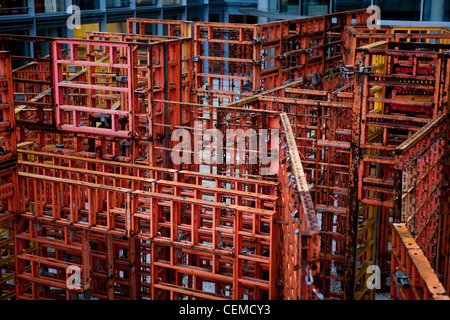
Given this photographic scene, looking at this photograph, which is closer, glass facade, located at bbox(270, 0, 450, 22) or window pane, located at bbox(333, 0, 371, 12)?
glass facade, located at bbox(270, 0, 450, 22)

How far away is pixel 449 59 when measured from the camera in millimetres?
9898

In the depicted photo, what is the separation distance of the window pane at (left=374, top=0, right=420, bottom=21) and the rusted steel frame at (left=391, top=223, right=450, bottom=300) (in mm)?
19579

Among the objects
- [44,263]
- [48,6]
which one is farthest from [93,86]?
[48,6]

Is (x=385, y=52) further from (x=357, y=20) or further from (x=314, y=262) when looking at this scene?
(x=357, y=20)

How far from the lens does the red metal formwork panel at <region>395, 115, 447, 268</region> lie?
341 inches

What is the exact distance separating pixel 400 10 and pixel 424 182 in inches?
692

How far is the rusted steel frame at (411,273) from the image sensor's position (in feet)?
19.6

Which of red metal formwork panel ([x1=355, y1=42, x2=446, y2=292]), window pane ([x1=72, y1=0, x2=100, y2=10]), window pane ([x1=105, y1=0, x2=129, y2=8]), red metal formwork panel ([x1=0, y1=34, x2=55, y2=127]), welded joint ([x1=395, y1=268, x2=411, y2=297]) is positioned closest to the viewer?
welded joint ([x1=395, y1=268, x2=411, y2=297])

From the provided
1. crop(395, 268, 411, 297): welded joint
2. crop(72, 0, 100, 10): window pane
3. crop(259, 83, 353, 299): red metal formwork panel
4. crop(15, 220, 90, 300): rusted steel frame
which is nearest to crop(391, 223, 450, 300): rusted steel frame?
crop(395, 268, 411, 297): welded joint

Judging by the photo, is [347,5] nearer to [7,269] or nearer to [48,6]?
[48,6]

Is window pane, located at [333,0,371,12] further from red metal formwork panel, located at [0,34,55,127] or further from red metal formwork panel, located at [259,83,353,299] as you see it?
red metal formwork panel, located at [259,83,353,299]

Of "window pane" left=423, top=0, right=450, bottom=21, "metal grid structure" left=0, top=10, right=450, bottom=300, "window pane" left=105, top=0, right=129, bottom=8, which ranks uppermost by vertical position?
"window pane" left=105, top=0, right=129, bottom=8

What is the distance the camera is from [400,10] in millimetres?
25484

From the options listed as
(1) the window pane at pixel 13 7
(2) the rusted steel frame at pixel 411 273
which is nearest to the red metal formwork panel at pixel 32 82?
(1) the window pane at pixel 13 7
